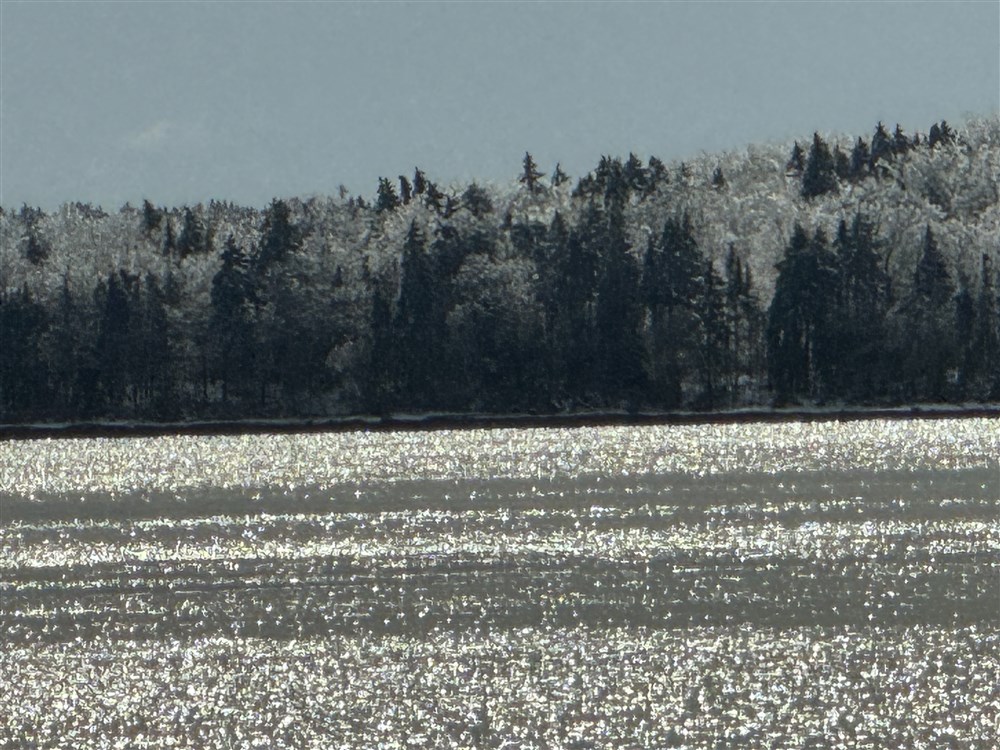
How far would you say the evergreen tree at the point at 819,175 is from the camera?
175125 mm

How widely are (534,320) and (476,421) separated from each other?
39.8ft

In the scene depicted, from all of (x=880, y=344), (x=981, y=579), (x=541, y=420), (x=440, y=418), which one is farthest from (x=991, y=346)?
(x=981, y=579)

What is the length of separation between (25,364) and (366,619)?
98.3 meters

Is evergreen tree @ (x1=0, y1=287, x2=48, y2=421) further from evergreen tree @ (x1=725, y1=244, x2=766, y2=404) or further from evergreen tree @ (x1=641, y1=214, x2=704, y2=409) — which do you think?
evergreen tree @ (x1=725, y1=244, x2=766, y2=404)

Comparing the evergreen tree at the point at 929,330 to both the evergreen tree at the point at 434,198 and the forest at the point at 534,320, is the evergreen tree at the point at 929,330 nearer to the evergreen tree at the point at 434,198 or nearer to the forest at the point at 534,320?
the forest at the point at 534,320

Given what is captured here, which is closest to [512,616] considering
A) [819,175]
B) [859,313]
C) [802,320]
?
[859,313]

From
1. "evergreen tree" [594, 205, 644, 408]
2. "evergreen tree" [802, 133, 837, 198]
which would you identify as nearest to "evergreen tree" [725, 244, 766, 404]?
"evergreen tree" [594, 205, 644, 408]

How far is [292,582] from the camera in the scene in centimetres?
3281

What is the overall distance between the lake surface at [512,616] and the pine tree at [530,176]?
369 ft

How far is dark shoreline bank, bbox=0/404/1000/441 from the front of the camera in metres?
105

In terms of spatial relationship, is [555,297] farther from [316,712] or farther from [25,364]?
[316,712]

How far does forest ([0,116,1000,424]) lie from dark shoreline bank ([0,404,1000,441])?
3.90ft

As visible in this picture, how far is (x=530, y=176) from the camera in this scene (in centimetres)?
18038

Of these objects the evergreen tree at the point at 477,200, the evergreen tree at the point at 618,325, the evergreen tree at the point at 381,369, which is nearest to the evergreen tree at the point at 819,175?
the evergreen tree at the point at 477,200
